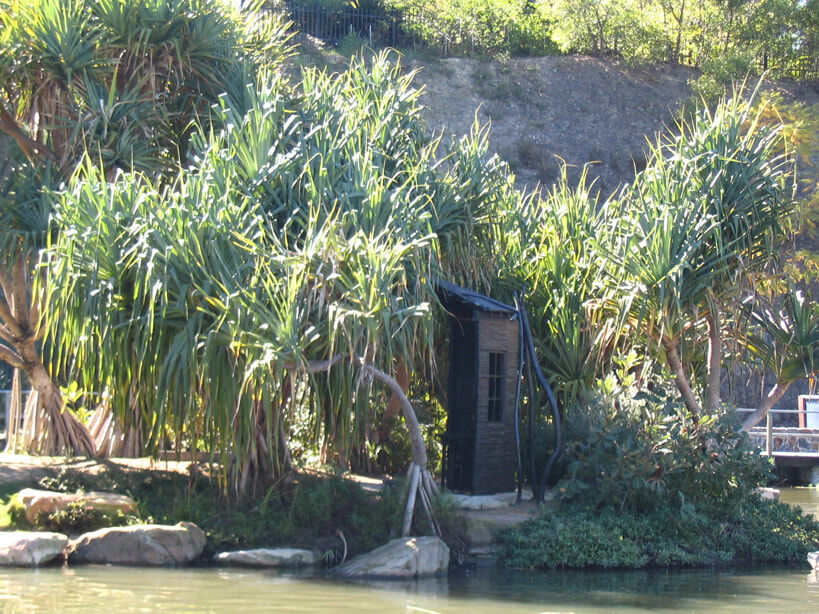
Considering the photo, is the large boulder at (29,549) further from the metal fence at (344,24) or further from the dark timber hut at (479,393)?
the metal fence at (344,24)

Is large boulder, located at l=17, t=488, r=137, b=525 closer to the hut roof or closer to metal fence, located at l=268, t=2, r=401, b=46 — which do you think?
the hut roof

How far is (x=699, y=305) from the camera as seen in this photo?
1151 centimetres

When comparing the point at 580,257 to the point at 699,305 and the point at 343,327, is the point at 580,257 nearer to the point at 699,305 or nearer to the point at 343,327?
the point at 699,305

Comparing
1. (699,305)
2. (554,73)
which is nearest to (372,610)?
(699,305)

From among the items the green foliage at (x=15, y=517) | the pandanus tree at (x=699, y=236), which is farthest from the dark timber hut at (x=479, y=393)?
the green foliage at (x=15, y=517)

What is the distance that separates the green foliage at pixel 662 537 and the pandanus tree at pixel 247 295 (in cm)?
130

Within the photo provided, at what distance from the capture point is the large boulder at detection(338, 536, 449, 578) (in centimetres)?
866

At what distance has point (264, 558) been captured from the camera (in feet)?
29.3

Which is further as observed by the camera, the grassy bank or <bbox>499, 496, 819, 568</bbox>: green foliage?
<bbox>499, 496, 819, 568</bbox>: green foliage

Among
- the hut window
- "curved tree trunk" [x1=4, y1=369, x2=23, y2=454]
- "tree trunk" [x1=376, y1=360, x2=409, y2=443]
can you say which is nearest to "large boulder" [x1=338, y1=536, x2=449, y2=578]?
the hut window

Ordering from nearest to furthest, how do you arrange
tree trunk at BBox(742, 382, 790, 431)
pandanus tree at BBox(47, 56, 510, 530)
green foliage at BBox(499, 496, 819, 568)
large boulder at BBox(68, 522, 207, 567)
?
pandanus tree at BBox(47, 56, 510, 530) < large boulder at BBox(68, 522, 207, 567) < green foliage at BBox(499, 496, 819, 568) < tree trunk at BBox(742, 382, 790, 431)

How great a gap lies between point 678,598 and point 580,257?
6.00 m

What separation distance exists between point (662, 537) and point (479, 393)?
2.62 metres

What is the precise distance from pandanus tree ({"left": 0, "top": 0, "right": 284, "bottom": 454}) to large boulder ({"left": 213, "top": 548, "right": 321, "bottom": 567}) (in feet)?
12.9
